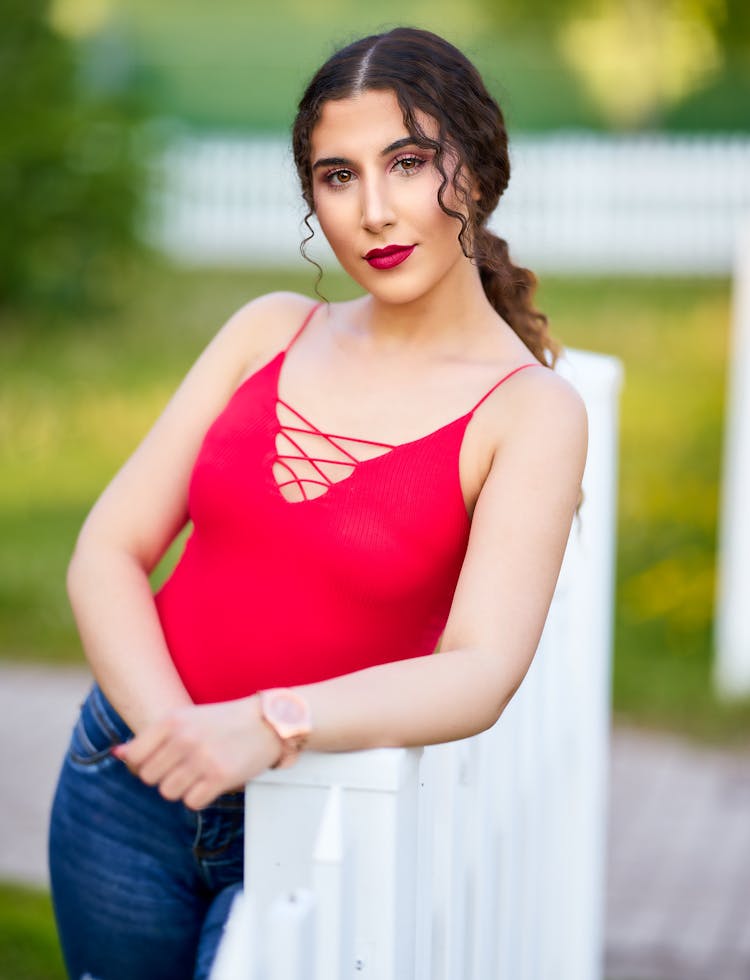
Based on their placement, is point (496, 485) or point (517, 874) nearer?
point (496, 485)

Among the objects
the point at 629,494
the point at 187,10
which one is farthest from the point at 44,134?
the point at 187,10

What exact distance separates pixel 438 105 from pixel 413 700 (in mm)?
775

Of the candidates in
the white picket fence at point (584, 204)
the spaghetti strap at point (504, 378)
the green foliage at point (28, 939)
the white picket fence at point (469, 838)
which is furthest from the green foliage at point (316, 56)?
the spaghetti strap at point (504, 378)

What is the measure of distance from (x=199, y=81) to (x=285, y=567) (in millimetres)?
26308

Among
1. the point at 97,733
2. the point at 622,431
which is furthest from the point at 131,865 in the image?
the point at 622,431

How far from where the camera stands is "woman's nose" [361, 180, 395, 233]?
1.90m

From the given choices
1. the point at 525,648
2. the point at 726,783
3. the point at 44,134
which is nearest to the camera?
the point at 525,648

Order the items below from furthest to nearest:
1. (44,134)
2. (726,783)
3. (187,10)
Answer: (187,10) → (44,134) → (726,783)

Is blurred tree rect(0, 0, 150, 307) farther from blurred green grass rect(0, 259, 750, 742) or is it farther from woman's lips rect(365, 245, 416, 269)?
woman's lips rect(365, 245, 416, 269)

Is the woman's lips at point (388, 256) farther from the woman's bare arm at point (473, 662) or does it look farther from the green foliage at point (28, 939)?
the green foliage at point (28, 939)

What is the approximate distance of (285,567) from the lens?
1962 millimetres

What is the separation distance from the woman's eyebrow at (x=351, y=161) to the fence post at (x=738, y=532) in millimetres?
3458

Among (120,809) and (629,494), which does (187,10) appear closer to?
(629,494)

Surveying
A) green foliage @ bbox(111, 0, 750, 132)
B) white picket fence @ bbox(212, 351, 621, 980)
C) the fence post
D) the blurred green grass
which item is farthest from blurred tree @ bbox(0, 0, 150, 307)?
green foliage @ bbox(111, 0, 750, 132)
